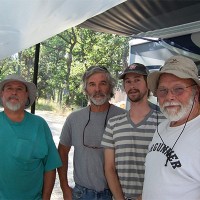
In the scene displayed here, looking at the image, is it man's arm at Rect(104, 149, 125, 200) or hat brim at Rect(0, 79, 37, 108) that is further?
hat brim at Rect(0, 79, 37, 108)

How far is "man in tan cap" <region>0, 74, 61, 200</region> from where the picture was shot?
2154 millimetres

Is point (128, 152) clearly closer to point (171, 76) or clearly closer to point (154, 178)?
point (154, 178)

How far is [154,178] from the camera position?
5.21 feet

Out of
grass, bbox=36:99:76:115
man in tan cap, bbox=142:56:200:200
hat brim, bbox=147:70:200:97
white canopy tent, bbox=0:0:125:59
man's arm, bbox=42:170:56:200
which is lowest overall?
grass, bbox=36:99:76:115

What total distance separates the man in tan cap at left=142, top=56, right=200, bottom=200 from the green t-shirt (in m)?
0.89

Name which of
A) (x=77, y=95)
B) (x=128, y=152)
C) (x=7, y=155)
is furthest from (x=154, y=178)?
(x=77, y=95)

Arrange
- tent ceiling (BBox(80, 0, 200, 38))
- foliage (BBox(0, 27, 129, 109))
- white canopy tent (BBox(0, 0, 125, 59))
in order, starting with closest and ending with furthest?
white canopy tent (BBox(0, 0, 125, 59))
tent ceiling (BBox(80, 0, 200, 38))
foliage (BBox(0, 27, 129, 109))

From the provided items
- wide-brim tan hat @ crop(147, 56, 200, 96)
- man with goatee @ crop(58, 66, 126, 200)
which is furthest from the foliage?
wide-brim tan hat @ crop(147, 56, 200, 96)

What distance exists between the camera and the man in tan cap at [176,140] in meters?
1.43

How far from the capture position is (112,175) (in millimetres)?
2115

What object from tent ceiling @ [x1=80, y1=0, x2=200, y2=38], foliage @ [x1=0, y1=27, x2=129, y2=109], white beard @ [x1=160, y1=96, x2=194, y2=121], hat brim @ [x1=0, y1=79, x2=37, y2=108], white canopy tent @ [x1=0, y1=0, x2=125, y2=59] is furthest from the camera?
→ foliage @ [x1=0, y1=27, x2=129, y2=109]

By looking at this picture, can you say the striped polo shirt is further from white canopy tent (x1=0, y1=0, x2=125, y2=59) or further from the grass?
the grass

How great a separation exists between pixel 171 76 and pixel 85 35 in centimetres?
1792

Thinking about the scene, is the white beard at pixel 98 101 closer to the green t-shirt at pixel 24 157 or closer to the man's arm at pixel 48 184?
the green t-shirt at pixel 24 157
